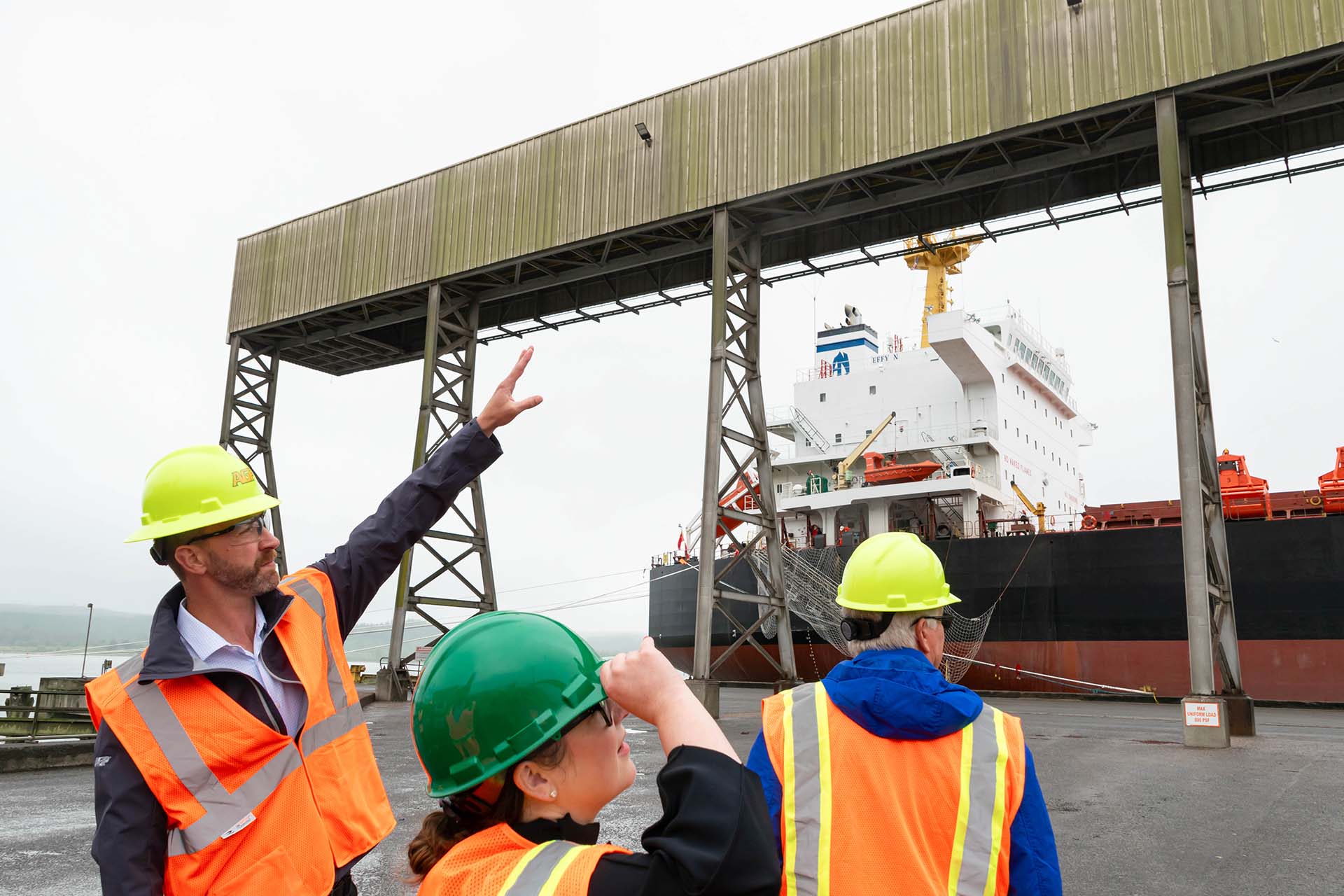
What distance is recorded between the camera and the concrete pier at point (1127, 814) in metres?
5.14

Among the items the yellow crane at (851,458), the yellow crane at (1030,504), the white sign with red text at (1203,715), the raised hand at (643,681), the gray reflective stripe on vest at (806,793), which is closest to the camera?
the raised hand at (643,681)

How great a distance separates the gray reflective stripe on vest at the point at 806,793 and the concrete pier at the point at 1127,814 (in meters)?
1.09

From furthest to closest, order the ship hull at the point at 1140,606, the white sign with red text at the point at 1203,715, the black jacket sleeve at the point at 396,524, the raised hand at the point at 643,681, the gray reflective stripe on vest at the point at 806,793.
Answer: the ship hull at the point at 1140,606 < the white sign with red text at the point at 1203,715 < the black jacket sleeve at the point at 396,524 < the gray reflective stripe on vest at the point at 806,793 < the raised hand at the point at 643,681

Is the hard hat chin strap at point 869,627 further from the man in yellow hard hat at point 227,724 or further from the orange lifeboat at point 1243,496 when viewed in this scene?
the orange lifeboat at point 1243,496

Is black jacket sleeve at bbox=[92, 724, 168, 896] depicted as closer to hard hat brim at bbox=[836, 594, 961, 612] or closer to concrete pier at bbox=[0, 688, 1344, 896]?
concrete pier at bbox=[0, 688, 1344, 896]

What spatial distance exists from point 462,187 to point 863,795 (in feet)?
61.6

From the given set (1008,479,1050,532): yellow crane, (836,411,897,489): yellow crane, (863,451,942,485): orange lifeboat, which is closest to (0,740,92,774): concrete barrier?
(863,451,942,485): orange lifeboat

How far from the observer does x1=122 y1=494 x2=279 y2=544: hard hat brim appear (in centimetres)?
217

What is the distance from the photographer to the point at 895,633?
7.38 ft

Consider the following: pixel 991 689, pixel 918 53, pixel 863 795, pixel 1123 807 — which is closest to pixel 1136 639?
pixel 991 689

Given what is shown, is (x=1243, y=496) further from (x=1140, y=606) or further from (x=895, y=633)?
(x=895, y=633)

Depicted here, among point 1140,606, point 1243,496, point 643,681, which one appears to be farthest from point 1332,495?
point 643,681

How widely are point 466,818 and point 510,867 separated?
0.66 feet

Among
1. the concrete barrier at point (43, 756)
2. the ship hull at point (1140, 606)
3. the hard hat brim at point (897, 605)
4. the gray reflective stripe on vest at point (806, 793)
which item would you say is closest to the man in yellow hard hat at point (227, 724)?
the gray reflective stripe on vest at point (806, 793)
